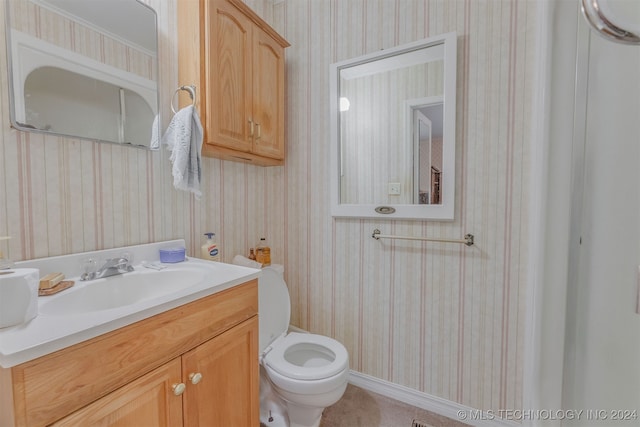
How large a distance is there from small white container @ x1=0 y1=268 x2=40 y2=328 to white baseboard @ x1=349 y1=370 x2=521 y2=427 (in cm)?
156

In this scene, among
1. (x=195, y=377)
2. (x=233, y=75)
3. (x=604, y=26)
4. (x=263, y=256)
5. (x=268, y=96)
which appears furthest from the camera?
(x=263, y=256)

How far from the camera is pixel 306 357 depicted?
146 centimetres

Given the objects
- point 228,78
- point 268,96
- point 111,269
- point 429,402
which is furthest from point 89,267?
point 429,402

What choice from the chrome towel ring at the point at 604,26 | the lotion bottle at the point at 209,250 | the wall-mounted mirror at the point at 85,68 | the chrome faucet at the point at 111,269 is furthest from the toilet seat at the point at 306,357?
the chrome towel ring at the point at 604,26

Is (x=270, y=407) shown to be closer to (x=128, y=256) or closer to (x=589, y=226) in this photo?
(x=128, y=256)

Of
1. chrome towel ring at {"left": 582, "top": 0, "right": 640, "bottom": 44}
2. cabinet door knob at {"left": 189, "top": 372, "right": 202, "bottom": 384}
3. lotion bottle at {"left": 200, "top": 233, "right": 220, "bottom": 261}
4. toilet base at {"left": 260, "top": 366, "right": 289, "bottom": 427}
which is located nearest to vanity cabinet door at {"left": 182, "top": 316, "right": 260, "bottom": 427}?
cabinet door knob at {"left": 189, "top": 372, "right": 202, "bottom": 384}

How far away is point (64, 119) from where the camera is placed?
96 centimetres

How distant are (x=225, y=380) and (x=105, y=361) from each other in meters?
0.42

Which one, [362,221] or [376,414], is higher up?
[362,221]

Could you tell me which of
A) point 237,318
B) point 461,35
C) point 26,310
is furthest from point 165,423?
point 461,35

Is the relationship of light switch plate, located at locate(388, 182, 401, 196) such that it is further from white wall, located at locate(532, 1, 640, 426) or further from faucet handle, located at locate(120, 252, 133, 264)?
faucet handle, located at locate(120, 252, 133, 264)

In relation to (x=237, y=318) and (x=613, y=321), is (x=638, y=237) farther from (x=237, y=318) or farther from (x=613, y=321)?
(x=237, y=318)

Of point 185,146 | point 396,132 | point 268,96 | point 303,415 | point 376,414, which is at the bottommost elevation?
point 376,414

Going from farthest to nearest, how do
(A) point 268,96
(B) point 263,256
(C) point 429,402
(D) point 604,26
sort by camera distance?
(B) point 263,256 → (A) point 268,96 → (C) point 429,402 → (D) point 604,26
